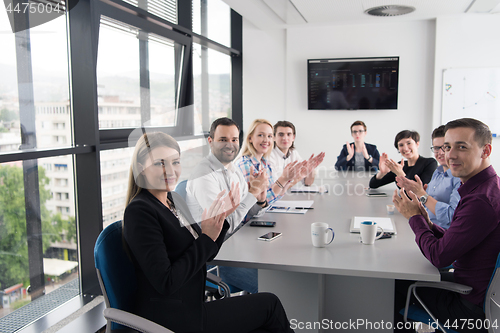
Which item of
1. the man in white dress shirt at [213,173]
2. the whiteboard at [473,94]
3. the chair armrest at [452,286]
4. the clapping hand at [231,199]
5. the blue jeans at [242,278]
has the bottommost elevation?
the blue jeans at [242,278]

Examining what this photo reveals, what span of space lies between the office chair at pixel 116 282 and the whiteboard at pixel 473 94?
4.85 metres

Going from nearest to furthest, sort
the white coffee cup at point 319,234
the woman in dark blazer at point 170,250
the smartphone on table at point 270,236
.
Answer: the woman in dark blazer at point 170,250 → the white coffee cup at point 319,234 → the smartphone on table at point 270,236

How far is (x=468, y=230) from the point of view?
141 centimetres

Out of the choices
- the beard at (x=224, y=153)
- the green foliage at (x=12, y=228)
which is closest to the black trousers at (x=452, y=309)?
the beard at (x=224, y=153)

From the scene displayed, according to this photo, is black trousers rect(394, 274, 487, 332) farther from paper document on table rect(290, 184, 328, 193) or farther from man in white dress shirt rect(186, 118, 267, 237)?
paper document on table rect(290, 184, 328, 193)

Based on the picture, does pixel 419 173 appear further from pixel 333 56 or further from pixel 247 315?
pixel 333 56

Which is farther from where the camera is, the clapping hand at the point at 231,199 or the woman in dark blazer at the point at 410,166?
the woman in dark blazer at the point at 410,166

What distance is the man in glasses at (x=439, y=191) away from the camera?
212 centimetres

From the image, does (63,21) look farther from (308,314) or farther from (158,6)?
(308,314)

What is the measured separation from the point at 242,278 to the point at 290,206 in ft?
2.23

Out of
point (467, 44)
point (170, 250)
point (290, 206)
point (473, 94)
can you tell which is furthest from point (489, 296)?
point (467, 44)

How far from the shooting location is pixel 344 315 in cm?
179

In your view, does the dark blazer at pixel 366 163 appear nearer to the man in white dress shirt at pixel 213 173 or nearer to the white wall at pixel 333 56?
the white wall at pixel 333 56

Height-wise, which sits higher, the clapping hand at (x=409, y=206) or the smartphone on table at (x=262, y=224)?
the clapping hand at (x=409, y=206)
